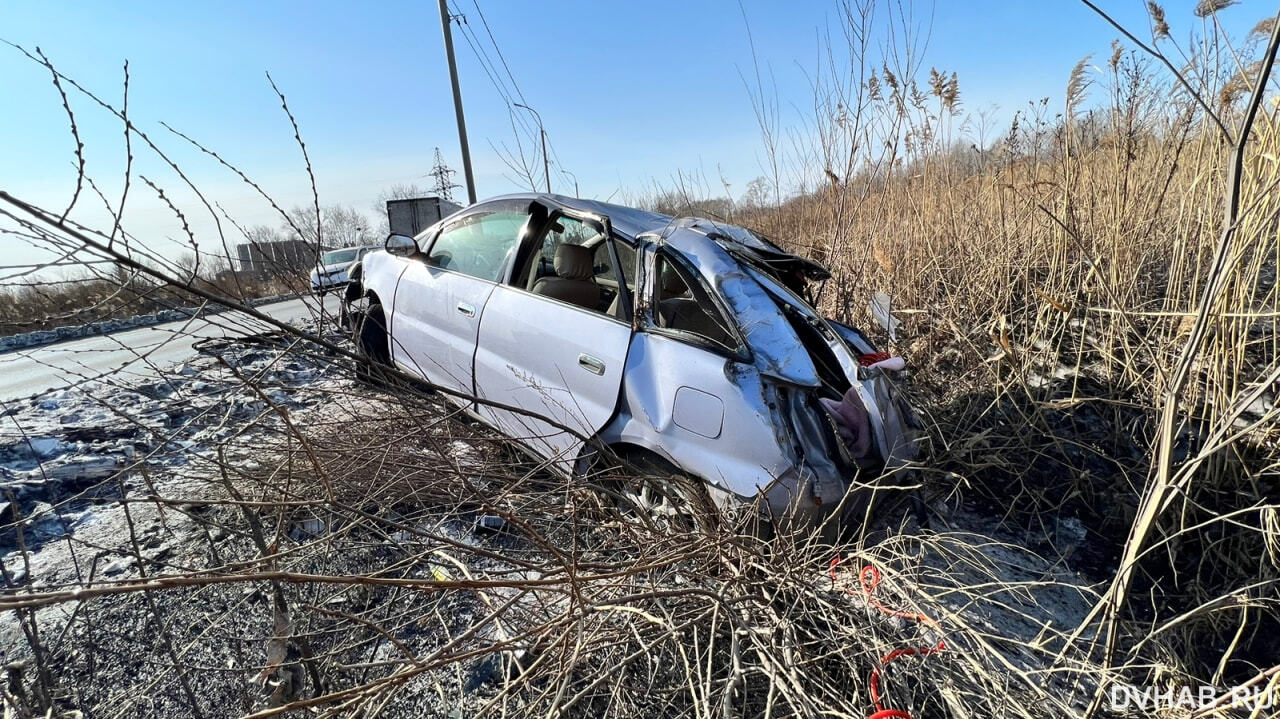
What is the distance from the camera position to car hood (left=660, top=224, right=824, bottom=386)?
2.19 metres

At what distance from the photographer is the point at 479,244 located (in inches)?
136

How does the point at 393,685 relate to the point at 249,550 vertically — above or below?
above

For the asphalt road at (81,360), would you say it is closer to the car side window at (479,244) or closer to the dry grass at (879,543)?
the car side window at (479,244)

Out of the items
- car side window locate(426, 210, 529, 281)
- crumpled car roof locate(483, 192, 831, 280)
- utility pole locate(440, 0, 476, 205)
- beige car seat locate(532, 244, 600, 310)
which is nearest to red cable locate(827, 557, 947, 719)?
crumpled car roof locate(483, 192, 831, 280)

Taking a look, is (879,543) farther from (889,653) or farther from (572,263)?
(572,263)

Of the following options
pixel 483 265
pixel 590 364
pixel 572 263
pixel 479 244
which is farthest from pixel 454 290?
pixel 590 364

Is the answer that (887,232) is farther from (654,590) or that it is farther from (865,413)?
(654,590)

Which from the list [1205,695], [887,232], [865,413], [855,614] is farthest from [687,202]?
[1205,695]

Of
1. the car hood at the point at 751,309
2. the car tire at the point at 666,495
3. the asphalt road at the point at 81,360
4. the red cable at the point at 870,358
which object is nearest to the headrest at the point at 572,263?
the car hood at the point at 751,309

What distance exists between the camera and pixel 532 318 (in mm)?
2814

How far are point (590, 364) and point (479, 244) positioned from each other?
1.40m

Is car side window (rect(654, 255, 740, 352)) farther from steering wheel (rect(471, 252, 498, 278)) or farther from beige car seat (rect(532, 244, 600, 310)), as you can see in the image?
steering wheel (rect(471, 252, 498, 278))

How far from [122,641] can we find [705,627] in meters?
2.18

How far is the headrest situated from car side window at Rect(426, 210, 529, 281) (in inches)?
10.9
